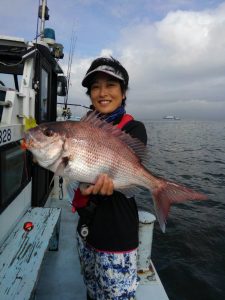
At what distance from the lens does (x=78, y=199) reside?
9.20 ft

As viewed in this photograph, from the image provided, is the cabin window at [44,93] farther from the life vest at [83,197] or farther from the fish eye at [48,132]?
the fish eye at [48,132]

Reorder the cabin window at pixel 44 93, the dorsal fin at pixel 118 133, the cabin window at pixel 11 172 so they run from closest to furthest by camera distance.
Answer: the dorsal fin at pixel 118 133, the cabin window at pixel 11 172, the cabin window at pixel 44 93

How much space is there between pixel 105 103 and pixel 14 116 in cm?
198

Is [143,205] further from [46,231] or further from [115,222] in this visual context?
[115,222]

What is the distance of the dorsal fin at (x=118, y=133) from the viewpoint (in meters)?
2.52

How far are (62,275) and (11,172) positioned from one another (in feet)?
5.70

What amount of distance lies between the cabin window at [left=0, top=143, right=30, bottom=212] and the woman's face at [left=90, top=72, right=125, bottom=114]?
1.62 meters

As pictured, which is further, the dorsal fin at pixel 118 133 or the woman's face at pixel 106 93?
the woman's face at pixel 106 93

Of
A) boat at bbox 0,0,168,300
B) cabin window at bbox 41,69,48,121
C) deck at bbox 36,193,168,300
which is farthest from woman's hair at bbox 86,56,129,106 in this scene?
cabin window at bbox 41,69,48,121

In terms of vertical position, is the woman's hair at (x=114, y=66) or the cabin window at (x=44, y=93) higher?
the woman's hair at (x=114, y=66)

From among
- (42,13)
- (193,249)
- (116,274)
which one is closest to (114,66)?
(116,274)

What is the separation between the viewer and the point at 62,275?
4457 mm

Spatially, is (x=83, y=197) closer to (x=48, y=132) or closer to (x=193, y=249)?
(x=48, y=132)

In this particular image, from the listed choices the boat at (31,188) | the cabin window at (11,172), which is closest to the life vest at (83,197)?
the boat at (31,188)
